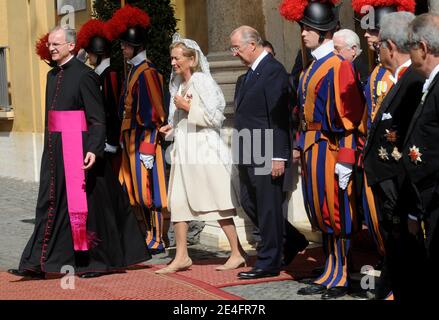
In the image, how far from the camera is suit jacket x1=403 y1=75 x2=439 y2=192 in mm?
5730

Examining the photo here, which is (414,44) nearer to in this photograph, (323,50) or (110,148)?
(323,50)

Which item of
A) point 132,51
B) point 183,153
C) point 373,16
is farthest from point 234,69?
point 373,16

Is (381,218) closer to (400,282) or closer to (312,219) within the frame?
(400,282)

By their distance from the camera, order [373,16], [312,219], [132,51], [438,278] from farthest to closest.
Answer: [132,51] → [312,219] → [373,16] → [438,278]

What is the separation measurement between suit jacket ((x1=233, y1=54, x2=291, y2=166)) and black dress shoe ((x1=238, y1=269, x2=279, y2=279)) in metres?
0.79

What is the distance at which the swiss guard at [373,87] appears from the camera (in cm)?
713

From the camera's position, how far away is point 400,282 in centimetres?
623

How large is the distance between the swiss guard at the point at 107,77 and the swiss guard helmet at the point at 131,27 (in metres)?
0.28

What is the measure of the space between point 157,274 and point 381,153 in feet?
9.09

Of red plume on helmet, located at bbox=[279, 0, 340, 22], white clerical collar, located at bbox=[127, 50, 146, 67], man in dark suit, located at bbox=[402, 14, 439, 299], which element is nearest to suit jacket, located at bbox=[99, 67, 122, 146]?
white clerical collar, located at bbox=[127, 50, 146, 67]

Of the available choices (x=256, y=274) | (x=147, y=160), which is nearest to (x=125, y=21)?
(x=147, y=160)

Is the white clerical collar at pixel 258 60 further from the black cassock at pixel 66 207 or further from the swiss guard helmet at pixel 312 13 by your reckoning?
the black cassock at pixel 66 207

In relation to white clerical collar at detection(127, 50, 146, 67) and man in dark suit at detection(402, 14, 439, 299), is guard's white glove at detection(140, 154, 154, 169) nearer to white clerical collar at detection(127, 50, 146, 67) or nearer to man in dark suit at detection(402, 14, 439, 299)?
white clerical collar at detection(127, 50, 146, 67)

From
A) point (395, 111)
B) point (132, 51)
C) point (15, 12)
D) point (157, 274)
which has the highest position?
point (15, 12)
